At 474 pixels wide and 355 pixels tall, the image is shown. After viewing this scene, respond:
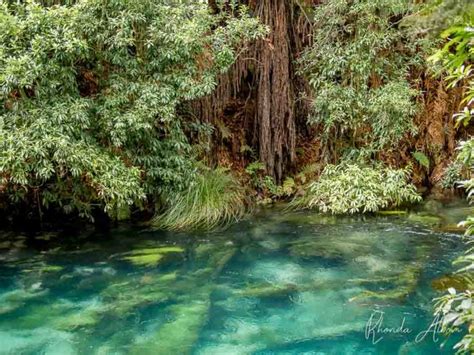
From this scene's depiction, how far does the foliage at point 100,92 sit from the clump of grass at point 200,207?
43 cm

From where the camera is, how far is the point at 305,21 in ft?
29.7

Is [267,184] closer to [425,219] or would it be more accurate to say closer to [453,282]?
[425,219]

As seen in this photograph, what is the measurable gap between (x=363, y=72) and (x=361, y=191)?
6.06ft

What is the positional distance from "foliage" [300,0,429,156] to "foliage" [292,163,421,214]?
58 cm

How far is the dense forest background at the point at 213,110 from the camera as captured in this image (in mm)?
5867

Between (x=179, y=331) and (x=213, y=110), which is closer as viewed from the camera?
(x=179, y=331)

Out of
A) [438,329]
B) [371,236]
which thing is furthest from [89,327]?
[371,236]

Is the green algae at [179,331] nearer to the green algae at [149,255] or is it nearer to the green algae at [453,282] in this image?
the green algae at [149,255]

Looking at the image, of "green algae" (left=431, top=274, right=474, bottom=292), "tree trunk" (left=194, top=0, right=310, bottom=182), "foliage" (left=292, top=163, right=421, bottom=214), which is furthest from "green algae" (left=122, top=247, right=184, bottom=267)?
"green algae" (left=431, top=274, right=474, bottom=292)

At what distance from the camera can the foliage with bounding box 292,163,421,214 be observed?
24.3ft

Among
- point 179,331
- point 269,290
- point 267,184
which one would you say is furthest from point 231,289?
point 267,184

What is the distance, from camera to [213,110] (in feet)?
28.3

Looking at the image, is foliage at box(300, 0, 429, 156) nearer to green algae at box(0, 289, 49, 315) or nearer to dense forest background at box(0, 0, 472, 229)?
dense forest background at box(0, 0, 472, 229)

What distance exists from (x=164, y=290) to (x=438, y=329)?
2.50m
